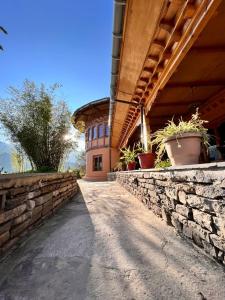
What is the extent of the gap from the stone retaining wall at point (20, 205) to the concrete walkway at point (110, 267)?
17 centimetres

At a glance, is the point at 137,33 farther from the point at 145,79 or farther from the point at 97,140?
the point at 97,140

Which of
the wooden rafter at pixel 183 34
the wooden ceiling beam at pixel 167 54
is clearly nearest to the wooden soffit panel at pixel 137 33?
the wooden rafter at pixel 183 34

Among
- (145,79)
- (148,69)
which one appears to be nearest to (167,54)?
(148,69)

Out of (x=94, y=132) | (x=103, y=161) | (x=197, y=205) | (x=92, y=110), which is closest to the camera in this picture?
(x=197, y=205)

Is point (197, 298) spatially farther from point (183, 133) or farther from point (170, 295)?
point (183, 133)

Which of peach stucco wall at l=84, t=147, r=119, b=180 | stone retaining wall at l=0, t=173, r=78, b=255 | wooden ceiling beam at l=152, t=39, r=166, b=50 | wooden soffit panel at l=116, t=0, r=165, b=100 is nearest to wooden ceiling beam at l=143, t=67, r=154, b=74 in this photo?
wooden soffit panel at l=116, t=0, r=165, b=100

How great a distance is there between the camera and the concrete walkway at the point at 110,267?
4.86ft

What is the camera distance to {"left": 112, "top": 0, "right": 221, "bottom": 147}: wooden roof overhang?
2.54 m

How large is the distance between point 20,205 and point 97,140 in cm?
1756

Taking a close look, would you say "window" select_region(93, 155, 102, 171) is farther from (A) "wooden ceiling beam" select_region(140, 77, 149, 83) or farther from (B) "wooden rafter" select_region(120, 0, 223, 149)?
(B) "wooden rafter" select_region(120, 0, 223, 149)

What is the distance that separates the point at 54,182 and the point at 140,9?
3.25 m

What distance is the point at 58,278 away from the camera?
5.58 feet

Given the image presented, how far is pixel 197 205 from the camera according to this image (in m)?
1.98

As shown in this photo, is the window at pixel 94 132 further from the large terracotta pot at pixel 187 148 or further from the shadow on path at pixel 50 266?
the large terracotta pot at pixel 187 148
